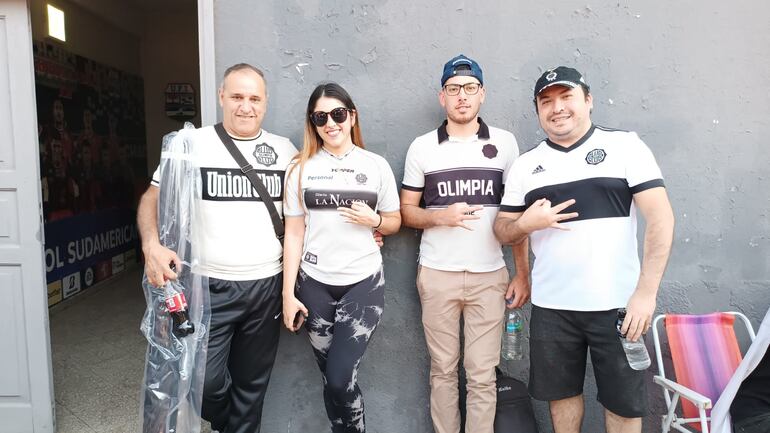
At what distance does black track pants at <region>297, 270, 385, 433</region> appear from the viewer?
2346 millimetres

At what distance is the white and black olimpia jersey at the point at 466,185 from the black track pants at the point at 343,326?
42 centimetres

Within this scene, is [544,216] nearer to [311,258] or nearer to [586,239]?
[586,239]

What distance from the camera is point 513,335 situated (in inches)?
110

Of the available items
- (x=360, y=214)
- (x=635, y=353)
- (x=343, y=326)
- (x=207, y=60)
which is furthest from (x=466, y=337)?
(x=207, y=60)

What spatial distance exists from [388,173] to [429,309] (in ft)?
2.60

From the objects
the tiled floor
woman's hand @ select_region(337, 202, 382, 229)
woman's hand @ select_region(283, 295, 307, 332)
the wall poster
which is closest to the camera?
woman's hand @ select_region(337, 202, 382, 229)

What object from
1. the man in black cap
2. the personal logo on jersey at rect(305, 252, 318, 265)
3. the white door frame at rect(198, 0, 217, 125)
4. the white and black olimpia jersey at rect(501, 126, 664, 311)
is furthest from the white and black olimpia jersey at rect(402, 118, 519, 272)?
the white door frame at rect(198, 0, 217, 125)

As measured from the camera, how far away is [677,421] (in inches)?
93.5

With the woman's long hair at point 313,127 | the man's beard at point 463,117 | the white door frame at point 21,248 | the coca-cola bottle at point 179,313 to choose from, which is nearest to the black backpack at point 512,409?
the man's beard at point 463,117

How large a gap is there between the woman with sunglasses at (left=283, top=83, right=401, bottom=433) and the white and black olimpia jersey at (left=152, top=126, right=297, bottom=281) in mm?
133

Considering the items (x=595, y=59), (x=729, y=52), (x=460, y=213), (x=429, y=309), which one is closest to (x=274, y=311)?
(x=429, y=309)

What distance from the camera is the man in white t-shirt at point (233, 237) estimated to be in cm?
229

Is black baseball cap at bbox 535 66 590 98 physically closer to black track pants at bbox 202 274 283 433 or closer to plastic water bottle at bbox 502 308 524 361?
plastic water bottle at bbox 502 308 524 361

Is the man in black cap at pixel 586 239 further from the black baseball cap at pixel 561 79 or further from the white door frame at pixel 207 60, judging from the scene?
the white door frame at pixel 207 60
